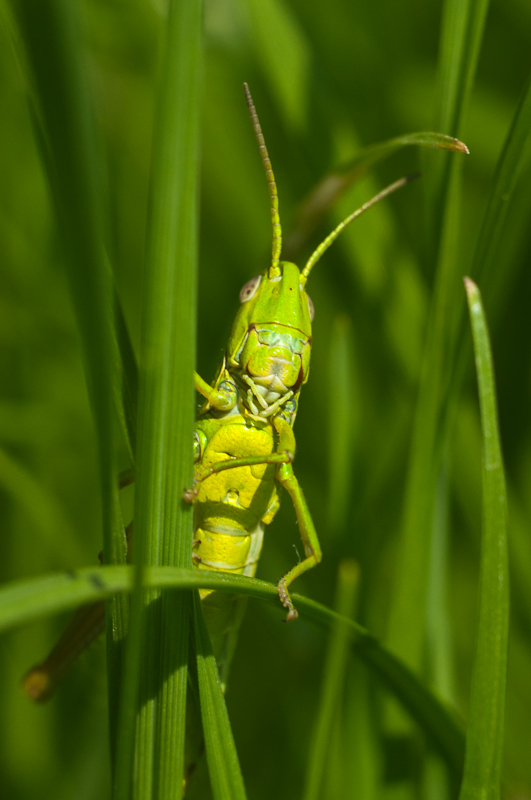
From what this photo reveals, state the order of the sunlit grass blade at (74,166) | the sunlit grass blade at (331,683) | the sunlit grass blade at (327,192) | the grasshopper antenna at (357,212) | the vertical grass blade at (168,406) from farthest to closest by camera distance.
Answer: the sunlit grass blade at (327,192) → the grasshopper antenna at (357,212) → the sunlit grass blade at (331,683) → the vertical grass blade at (168,406) → the sunlit grass blade at (74,166)

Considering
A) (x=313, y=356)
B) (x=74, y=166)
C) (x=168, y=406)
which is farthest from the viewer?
(x=313, y=356)

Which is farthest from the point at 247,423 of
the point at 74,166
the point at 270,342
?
the point at 74,166

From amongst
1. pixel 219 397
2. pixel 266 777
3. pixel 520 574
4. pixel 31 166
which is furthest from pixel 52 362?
pixel 520 574

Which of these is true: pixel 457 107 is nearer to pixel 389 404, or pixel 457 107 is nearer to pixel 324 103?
pixel 324 103

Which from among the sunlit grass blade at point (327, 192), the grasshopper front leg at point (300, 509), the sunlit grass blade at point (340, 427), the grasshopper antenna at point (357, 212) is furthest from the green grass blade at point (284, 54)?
the grasshopper front leg at point (300, 509)

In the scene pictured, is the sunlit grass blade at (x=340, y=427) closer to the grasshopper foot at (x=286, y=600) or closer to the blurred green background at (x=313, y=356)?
the blurred green background at (x=313, y=356)

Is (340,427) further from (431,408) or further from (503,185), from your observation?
(503,185)
